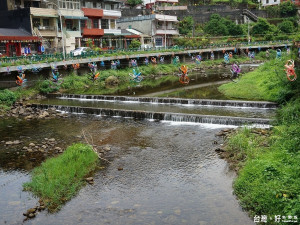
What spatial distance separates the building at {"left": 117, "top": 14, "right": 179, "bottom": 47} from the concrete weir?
140 feet

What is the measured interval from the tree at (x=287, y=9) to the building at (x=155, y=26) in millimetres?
30639

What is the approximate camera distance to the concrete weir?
19.1 meters

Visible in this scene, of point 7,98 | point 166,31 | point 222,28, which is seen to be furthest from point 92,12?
point 222,28

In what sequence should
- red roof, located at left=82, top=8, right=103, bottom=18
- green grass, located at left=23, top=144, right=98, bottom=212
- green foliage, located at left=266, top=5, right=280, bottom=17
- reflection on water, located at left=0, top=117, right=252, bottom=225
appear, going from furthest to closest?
green foliage, located at left=266, top=5, right=280, bottom=17 → red roof, located at left=82, top=8, right=103, bottom=18 → green grass, located at left=23, top=144, right=98, bottom=212 → reflection on water, located at left=0, top=117, right=252, bottom=225

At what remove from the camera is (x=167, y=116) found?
21.7 metres

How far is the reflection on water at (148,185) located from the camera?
10.4 m

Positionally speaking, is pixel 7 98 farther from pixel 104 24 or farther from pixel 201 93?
pixel 104 24

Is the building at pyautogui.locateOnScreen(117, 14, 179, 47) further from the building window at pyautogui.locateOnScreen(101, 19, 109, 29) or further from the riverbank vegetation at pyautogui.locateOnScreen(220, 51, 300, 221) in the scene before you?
the riverbank vegetation at pyautogui.locateOnScreen(220, 51, 300, 221)

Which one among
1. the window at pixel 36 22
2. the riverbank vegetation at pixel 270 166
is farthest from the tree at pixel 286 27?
the riverbank vegetation at pixel 270 166

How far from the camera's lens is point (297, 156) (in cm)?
1145

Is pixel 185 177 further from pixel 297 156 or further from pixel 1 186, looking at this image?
pixel 1 186

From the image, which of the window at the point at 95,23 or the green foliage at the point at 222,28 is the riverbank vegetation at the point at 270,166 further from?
the green foliage at the point at 222,28

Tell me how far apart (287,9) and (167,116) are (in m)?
72.9

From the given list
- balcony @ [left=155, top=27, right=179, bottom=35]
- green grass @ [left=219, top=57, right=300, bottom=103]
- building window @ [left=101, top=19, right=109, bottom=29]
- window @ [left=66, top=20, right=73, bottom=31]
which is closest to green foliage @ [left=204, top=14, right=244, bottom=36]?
balcony @ [left=155, top=27, right=179, bottom=35]
